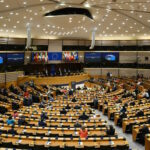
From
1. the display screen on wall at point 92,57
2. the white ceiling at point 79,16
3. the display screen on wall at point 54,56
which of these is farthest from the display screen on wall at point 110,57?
the white ceiling at point 79,16

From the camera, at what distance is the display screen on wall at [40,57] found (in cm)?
3847

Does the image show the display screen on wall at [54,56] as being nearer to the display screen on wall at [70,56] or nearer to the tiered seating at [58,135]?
the display screen on wall at [70,56]

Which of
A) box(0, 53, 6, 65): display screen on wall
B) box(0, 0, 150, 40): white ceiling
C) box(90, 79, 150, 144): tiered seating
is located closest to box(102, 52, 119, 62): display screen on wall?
box(0, 0, 150, 40): white ceiling

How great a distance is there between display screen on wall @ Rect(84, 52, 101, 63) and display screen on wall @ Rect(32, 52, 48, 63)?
7.71 meters

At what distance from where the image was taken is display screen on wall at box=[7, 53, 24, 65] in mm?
34000

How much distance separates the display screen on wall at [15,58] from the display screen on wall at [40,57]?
A: 220 centimetres

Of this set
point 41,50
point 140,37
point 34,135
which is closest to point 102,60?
point 140,37

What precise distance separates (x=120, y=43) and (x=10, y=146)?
37.0m

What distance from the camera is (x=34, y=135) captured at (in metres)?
12.6

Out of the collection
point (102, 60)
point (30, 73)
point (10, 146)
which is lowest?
point (10, 146)

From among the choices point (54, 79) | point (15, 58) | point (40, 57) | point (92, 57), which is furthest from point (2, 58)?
point (92, 57)

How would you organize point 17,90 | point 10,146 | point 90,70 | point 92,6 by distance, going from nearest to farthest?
point 10,146 → point 92,6 → point 17,90 → point 90,70

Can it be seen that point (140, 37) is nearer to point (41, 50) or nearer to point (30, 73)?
point (41, 50)

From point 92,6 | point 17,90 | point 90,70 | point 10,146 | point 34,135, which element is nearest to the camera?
point 10,146
